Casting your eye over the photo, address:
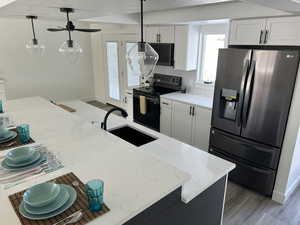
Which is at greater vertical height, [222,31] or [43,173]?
[222,31]

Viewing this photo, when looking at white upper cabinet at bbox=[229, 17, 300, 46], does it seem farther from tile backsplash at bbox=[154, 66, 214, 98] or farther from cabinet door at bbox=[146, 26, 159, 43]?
cabinet door at bbox=[146, 26, 159, 43]

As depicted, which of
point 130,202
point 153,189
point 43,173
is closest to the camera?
point 130,202

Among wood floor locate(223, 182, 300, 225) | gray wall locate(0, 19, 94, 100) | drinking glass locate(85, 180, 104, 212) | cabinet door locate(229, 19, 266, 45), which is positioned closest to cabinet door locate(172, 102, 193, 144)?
wood floor locate(223, 182, 300, 225)

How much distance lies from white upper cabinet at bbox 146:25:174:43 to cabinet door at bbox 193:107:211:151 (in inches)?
55.4

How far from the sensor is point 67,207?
3.39 feet

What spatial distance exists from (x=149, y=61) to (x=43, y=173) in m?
1.07

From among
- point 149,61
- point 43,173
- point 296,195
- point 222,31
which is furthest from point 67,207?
point 222,31

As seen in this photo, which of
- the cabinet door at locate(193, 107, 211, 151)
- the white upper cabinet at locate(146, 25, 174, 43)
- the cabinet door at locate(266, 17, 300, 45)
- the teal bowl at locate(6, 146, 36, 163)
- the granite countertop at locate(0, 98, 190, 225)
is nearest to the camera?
the granite countertop at locate(0, 98, 190, 225)

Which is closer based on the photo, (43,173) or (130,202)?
(130,202)

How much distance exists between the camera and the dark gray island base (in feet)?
3.90

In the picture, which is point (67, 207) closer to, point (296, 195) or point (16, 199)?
point (16, 199)

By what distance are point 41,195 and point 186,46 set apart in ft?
10.5

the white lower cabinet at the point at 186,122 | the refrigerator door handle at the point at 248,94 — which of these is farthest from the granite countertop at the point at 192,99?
the refrigerator door handle at the point at 248,94

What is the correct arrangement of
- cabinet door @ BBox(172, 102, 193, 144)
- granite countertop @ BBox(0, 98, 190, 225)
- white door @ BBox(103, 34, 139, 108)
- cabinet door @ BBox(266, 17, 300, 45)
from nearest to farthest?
granite countertop @ BBox(0, 98, 190, 225) < cabinet door @ BBox(266, 17, 300, 45) < cabinet door @ BBox(172, 102, 193, 144) < white door @ BBox(103, 34, 139, 108)
